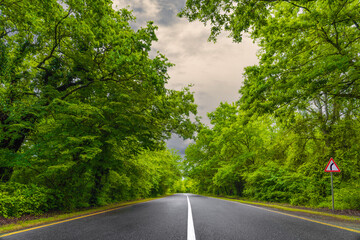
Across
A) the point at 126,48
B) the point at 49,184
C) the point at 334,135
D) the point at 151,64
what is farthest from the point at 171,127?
the point at 334,135

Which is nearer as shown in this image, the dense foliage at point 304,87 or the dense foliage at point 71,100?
the dense foliage at point 304,87

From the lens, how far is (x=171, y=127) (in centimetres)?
1143

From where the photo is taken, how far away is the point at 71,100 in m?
8.68

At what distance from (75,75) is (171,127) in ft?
19.7

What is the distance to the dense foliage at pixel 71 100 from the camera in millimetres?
6945

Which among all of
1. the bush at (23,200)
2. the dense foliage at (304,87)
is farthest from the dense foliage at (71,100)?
the dense foliage at (304,87)

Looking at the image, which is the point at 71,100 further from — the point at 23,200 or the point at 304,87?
the point at 304,87

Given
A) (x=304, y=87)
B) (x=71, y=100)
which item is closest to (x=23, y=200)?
(x=71, y=100)

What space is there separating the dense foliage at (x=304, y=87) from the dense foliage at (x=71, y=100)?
11.7ft

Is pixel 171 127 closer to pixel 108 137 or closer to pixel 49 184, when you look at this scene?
pixel 108 137

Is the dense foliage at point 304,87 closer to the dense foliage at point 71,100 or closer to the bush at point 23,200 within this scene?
the dense foliage at point 71,100

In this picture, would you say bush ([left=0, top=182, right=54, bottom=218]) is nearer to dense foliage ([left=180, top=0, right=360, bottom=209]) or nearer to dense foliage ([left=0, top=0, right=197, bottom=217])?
dense foliage ([left=0, top=0, right=197, bottom=217])

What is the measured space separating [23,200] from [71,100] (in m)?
4.41

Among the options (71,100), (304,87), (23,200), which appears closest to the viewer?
(23,200)
